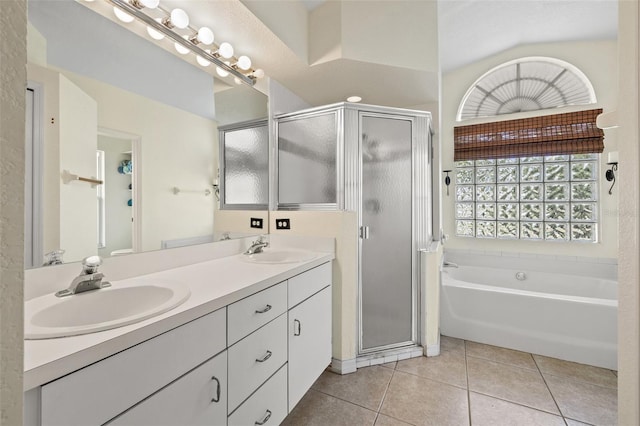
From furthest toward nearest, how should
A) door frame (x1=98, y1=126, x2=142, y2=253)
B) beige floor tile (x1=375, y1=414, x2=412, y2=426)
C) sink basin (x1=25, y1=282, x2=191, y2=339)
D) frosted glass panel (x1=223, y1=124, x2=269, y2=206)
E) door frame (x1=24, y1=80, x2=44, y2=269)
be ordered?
frosted glass panel (x1=223, y1=124, x2=269, y2=206) → beige floor tile (x1=375, y1=414, x2=412, y2=426) → door frame (x1=98, y1=126, x2=142, y2=253) → door frame (x1=24, y1=80, x2=44, y2=269) → sink basin (x1=25, y1=282, x2=191, y2=339)

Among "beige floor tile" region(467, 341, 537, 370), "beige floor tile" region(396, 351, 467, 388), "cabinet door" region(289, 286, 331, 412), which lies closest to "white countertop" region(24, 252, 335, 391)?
"cabinet door" region(289, 286, 331, 412)

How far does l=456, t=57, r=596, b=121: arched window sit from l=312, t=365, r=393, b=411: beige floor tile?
3116 millimetres

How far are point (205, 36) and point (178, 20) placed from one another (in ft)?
A: 0.56

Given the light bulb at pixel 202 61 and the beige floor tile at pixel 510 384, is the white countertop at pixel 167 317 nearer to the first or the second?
the light bulb at pixel 202 61

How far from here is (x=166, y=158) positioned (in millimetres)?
1429

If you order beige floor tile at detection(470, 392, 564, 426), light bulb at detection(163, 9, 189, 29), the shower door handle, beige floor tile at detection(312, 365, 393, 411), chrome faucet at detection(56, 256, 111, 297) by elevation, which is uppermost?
light bulb at detection(163, 9, 189, 29)

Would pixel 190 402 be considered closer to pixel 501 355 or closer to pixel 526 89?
pixel 501 355

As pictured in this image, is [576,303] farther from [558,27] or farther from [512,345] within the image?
[558,27]

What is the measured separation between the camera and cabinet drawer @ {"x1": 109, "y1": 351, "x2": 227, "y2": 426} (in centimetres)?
75

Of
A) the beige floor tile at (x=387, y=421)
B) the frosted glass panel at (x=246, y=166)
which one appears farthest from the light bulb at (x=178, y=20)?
the beige floor tile at (x=387, y=421)

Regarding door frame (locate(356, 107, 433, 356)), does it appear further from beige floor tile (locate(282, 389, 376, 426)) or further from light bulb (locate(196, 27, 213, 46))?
light bulb (locate(196, 27, 213, 46))

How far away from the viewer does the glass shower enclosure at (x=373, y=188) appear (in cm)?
200

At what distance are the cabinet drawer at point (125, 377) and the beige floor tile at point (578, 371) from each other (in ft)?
Result: 7.82

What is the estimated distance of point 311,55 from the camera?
78.9 inches
